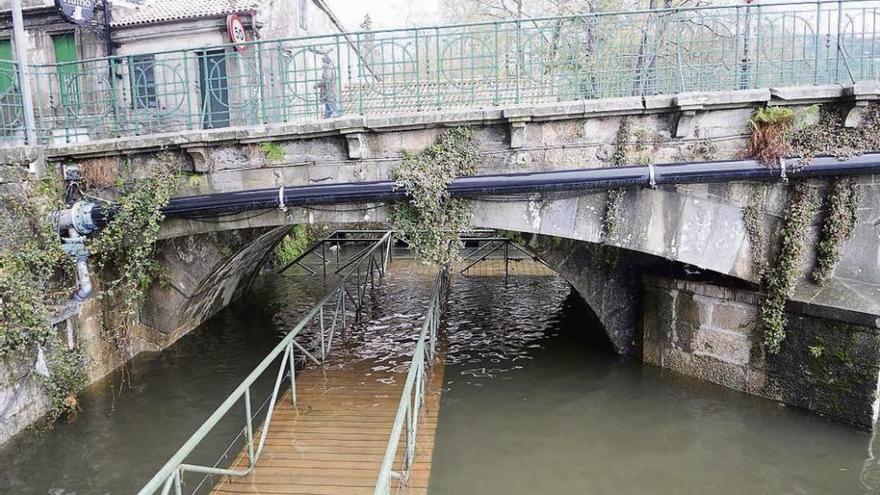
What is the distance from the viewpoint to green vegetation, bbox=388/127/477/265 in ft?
21.3

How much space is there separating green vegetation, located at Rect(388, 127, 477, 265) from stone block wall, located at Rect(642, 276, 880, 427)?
9.27 ft

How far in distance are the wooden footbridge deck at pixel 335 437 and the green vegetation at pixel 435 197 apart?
1.77 metres

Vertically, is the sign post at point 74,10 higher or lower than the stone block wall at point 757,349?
higher

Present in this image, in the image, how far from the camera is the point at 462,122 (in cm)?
650

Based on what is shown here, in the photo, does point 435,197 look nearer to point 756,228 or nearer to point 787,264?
point 756,228

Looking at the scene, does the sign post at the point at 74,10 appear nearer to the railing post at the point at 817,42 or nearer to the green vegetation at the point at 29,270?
the green vegetation at the point at 29,270

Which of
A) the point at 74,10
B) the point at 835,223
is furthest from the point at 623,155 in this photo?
the point at 74,10

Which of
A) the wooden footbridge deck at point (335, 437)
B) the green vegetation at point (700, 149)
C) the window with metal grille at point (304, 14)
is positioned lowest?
the wooden footbridge deck at point (335, 437)

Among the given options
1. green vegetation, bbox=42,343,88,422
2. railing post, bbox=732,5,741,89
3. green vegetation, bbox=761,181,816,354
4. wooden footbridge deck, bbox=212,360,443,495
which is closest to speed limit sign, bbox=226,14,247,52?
green vegetation, bbox=42,343,88,422

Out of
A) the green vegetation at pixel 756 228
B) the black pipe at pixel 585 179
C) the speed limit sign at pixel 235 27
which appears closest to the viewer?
the black pipe at pixel 585 179

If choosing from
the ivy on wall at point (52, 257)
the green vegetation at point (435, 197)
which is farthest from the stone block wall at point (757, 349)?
the ivy on wall at point (52, 257)

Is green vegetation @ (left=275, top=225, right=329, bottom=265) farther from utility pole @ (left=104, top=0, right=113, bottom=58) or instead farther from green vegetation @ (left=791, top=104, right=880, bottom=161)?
green vegetation @ (left=791, top=104, right=880, bottom=161)

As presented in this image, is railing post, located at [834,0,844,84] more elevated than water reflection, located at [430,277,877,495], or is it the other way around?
railing post, located at [834,0,844,84]

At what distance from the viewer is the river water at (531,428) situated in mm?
5715
